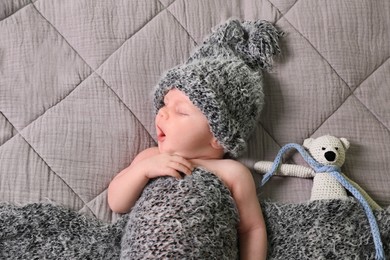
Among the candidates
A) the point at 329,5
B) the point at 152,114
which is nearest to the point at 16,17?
the point at 152,114

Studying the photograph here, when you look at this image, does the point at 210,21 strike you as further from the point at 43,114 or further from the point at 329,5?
the point at 43,114

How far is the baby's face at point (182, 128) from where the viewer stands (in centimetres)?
109

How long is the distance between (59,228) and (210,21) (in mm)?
600

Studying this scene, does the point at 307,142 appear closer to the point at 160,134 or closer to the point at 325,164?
the point at 325,164

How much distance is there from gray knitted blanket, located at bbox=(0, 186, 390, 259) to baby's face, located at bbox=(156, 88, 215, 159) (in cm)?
17

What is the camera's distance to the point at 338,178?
3.71 feet

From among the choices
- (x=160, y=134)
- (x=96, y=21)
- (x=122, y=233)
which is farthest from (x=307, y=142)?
(x=96, y=21)

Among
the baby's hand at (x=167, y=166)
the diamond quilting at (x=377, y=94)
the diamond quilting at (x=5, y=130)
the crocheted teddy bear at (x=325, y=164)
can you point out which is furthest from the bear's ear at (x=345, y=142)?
the diamond quilting at (x=5, y=130)

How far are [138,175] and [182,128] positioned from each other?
0.43ft

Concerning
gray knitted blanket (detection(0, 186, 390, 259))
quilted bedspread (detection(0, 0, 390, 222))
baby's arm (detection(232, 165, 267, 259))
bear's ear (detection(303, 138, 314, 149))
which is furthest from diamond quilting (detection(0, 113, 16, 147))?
bear's ear (detection(303, 138, 314, 149))

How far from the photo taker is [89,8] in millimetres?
1276

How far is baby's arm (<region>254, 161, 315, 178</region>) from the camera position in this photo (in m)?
1.18

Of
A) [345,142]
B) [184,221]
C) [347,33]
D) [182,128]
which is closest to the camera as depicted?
[184,221]

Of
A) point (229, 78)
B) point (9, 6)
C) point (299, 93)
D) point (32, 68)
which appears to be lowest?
point (299, 93)
